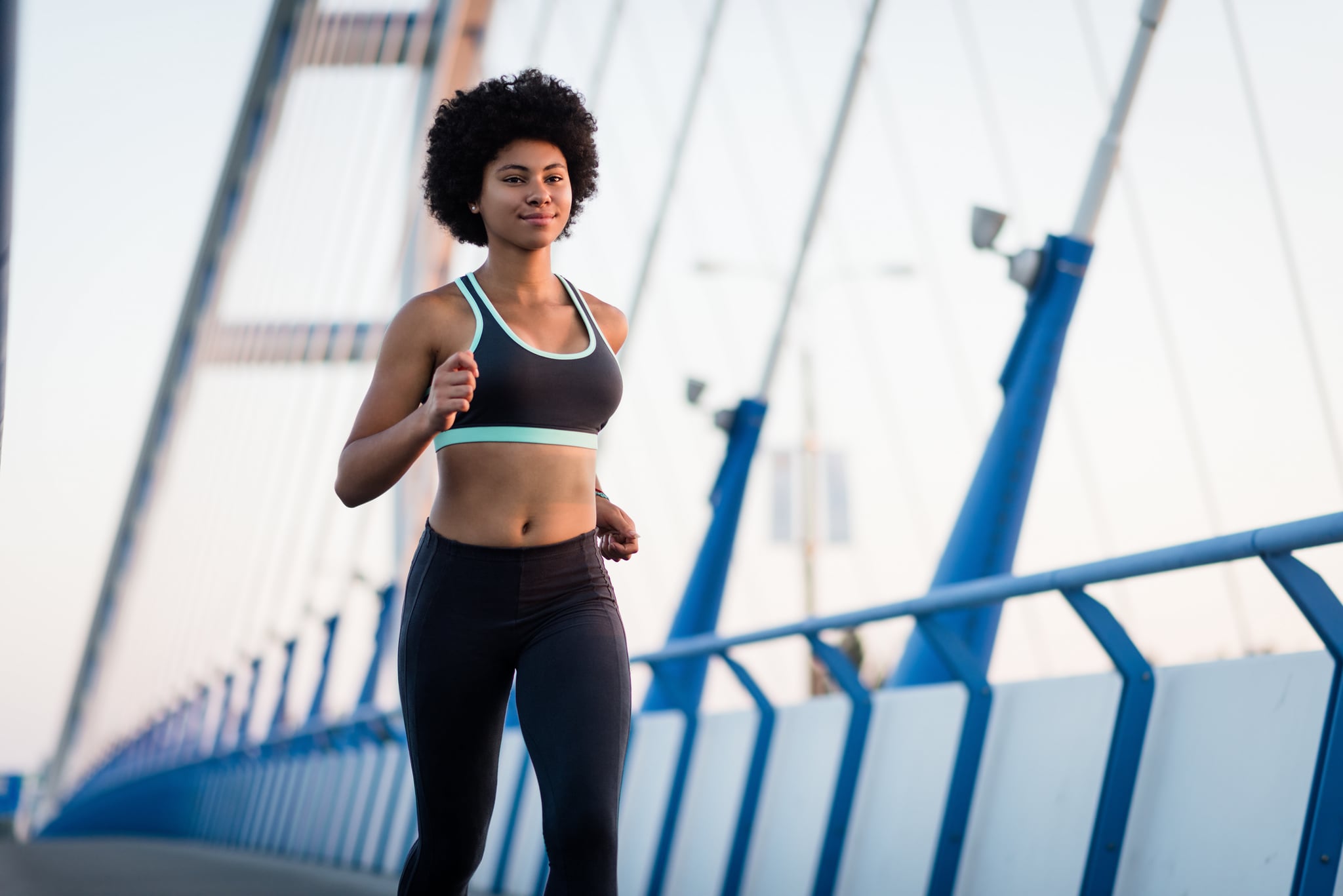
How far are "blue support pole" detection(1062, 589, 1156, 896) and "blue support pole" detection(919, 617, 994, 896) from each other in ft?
1.94

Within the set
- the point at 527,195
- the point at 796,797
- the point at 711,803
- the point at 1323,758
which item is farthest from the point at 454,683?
the point at 711,803

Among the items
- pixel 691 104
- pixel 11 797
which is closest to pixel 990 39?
pixel 691 104

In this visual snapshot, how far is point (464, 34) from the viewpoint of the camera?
21812mm

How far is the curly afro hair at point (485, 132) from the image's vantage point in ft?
10.5

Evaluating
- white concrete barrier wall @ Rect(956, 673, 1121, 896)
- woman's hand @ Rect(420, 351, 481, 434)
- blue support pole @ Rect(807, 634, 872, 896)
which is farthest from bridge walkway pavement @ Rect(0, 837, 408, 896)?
woman's hand @ Rect(420, 351, 481, 434)

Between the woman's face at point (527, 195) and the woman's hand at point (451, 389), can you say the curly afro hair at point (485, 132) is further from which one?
the woman's hand at point (451, 389)

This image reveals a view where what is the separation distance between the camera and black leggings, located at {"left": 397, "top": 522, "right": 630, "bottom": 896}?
278 cm

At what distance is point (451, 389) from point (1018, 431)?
4.86 metres

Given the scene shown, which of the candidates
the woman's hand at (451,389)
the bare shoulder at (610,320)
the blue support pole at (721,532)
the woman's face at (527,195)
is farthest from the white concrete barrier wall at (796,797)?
the blue support pole at (721,532)

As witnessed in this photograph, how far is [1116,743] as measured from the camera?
3.60 metres

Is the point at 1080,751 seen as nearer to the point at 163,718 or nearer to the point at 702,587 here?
the point at 702,587

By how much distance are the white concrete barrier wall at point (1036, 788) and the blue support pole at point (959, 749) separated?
0.04 metres

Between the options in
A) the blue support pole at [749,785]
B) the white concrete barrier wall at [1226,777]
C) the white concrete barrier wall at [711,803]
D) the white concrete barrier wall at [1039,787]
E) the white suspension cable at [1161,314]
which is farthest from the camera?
the white suspension cable at [1161,314]

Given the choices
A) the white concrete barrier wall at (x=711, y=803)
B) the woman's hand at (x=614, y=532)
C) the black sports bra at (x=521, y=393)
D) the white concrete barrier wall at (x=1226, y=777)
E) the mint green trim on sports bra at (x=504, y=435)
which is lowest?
the white concrete barrier wall at (x=711, y=803)
